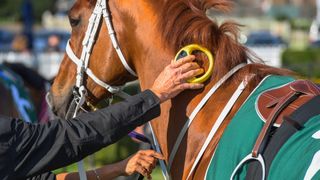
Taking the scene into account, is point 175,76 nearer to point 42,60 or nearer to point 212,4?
point 212,4

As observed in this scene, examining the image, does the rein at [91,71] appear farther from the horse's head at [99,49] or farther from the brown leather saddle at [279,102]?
the brown leather saddle at [279,102]

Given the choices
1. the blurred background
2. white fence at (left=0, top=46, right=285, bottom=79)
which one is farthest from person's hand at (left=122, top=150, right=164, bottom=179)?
white fence at (left=0, top=46, right=285, bottom=79)

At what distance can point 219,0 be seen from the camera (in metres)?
3.09

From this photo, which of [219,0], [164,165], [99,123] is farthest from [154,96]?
[219,0]

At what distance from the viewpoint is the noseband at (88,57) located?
3.05m

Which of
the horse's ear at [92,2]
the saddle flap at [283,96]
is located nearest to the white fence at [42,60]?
A: the horse's ear at [92,2]

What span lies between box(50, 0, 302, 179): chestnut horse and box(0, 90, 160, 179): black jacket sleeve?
288mm

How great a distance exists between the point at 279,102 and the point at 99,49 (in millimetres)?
931

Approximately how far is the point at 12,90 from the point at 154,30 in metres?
3.64

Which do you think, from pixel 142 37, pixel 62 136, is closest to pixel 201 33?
pixel 142 37

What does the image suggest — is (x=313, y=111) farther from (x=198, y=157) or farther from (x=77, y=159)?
(x=77, y=159)

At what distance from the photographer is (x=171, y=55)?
9.80 ft

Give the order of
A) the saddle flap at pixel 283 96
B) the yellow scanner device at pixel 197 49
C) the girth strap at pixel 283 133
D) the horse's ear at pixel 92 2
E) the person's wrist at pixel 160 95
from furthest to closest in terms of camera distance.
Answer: the horse's ear at pixel 92 2
the yellow scanner device at pixel 197 49
the person's wrist at pixel 160 95
the saddle flap at pixel 283 96
the girth strap at pixel 283 133

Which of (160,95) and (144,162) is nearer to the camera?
(160,95)
